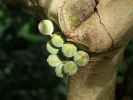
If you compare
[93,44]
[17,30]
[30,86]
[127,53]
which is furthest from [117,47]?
[17,30]

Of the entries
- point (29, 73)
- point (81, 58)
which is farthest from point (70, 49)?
point (29, 73)

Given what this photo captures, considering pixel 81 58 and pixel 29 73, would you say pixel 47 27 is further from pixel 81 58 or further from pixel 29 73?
pixel 29 73

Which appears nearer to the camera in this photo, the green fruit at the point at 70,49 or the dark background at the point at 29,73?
the green fruit at the point at 70,49

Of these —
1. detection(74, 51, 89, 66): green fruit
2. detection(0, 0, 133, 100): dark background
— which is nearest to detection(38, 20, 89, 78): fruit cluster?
detection(74, 51, 89, 66): green fruit

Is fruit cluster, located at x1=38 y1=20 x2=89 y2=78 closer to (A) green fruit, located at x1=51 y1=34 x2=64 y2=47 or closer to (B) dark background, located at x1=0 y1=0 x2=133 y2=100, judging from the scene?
(A) green fruit, located at x1=51 y1=34 x2=64 y2=47

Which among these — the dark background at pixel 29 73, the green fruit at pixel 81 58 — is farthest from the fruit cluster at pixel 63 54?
the dark background at pixel 29 73

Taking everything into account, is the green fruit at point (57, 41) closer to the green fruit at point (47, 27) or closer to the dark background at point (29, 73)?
the green fruit at point (47, 27)


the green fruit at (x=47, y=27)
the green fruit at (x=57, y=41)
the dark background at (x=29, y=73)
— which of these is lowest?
the dark background at (x=29, y=73)

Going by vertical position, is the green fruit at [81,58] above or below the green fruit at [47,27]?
below
